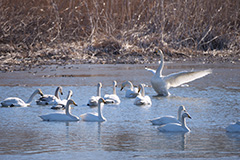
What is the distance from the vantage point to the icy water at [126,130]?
7402 mm

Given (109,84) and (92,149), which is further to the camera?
(109,84)

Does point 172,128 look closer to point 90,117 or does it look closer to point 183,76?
point 90,117

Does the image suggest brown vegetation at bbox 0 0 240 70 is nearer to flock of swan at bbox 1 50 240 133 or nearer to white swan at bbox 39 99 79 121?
flock of swan at bbox 1 50 240 133

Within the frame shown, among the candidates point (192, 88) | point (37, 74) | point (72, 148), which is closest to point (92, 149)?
point (72, 148)

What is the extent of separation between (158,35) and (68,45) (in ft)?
16.4

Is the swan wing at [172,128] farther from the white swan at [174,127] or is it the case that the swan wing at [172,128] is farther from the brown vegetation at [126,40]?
the brown vegetation at [126,40]

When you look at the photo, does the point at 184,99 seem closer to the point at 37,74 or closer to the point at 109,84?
the point at 109,84

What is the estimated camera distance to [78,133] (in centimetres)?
882

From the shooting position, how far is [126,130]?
9.02 meters

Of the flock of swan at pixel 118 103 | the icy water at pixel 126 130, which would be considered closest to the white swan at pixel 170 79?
the flock of swan at pixel 118 103

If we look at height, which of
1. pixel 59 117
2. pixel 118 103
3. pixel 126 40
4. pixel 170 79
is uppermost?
pixel 126 40

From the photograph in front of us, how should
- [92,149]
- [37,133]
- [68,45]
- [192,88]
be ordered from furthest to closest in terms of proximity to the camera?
[68,45]
[192,88]
[37,133]
[92,149]

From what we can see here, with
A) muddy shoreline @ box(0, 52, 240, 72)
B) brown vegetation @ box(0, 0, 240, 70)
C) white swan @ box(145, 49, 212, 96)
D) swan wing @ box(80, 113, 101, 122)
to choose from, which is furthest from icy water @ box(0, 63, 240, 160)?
brown vegetation @ box(0, 0, 240, 70)

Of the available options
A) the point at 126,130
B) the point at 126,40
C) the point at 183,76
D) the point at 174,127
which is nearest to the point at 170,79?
the point at 183,76
